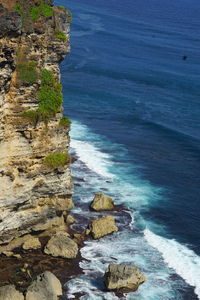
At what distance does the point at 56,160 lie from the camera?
41844 mm

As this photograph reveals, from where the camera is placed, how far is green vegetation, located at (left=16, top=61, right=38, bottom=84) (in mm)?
38031

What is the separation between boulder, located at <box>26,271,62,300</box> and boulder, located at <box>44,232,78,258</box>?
4365mm

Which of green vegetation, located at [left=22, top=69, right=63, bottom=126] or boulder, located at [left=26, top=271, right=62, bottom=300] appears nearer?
boulder, located at [left=26, top=271, right=62, bottom=300]

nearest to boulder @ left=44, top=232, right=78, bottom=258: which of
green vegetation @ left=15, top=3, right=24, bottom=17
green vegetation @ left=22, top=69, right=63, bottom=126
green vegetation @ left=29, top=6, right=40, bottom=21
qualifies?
green vegetation @ left=22, top=69, right=63, bottom=126

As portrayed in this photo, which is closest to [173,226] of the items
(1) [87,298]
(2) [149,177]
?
(2) [149,177]

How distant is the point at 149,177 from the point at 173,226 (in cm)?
1156

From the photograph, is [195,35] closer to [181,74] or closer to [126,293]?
[181,74]

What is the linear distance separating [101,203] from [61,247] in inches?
394

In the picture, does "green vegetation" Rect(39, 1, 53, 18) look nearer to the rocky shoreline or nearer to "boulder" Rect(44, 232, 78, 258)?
the rocky shoreline

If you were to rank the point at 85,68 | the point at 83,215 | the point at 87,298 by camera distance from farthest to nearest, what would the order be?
the point at 85,68 < the point at 83,215 < the point at 87,298

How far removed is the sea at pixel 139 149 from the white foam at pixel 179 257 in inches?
3.6

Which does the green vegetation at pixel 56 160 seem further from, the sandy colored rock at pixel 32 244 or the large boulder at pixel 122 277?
the large boulder at pixel 122 277

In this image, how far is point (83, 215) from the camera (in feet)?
163

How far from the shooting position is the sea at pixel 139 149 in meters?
43.4
